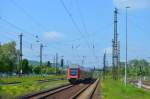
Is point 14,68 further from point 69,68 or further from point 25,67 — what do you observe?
point 69,68

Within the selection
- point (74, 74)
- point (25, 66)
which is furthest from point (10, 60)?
point (74, 74)

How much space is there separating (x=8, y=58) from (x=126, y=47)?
3724 inches

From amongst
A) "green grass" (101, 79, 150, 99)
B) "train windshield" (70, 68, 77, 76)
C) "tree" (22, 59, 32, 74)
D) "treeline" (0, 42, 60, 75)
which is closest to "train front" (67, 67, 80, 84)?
"train windshield" (70, 68, 77, 76)

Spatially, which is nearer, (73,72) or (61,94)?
(61,94)

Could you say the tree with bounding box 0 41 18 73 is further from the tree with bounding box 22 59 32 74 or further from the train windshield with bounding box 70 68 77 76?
the train windshield with bounding box 70 68 77 76

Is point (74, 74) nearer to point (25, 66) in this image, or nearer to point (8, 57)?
point (8, 57)

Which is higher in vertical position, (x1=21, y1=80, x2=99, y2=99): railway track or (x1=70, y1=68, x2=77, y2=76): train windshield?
(x1=70, y1=68, x2=77, y2=76): train windshield

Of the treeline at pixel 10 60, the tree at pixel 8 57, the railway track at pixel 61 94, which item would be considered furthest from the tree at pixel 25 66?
the railway track at pixel 61 94

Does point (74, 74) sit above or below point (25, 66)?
below

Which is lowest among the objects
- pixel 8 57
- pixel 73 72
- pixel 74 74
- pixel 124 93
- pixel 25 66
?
pixel 124 93

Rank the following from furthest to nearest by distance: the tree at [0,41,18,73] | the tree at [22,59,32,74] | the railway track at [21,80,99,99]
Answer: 1. the tree at [22,59,32,74]
2. the tree at [0,41,18,73]
3. the railway track at [21,80,99,99]

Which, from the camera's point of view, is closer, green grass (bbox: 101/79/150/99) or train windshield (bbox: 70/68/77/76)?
green grass (bbox: 101/79/150/99)

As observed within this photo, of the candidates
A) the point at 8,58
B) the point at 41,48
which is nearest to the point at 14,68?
the point at 8,58

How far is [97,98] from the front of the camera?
3634cm
